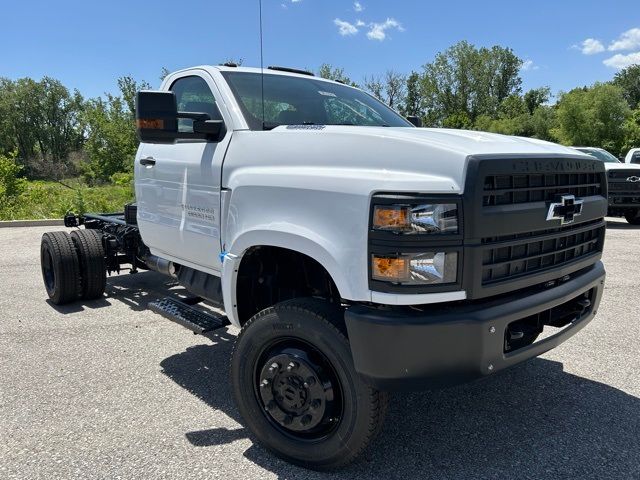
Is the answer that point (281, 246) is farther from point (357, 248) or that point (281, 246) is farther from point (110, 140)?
point (110, 140)

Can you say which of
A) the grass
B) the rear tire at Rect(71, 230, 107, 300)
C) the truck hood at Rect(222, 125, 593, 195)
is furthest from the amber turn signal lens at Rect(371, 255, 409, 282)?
the grass

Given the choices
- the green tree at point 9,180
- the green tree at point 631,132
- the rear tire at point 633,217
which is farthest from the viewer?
the green tree at point 631,132

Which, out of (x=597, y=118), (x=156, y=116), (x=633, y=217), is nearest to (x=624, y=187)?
(x=633, y=217)

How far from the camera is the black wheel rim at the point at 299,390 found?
8.32 ft

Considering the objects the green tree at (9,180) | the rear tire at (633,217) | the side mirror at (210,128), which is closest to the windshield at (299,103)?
the side mirror at (210,128)

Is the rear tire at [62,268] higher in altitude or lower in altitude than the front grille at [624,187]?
lower

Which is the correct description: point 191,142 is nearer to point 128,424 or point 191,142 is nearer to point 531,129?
point 128,424

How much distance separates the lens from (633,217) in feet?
45.5

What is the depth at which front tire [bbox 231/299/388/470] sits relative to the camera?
2424 millimetres

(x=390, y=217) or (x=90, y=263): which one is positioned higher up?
(x=390, y=217)

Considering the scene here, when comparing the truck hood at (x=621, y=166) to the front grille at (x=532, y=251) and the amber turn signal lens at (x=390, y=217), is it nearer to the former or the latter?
the front grille at (x=532, y=251)

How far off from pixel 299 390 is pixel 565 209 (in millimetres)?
1597

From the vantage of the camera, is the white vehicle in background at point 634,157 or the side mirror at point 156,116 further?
the white vehicle in background at point 634,157

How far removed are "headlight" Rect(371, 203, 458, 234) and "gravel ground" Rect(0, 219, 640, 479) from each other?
4.25ft
